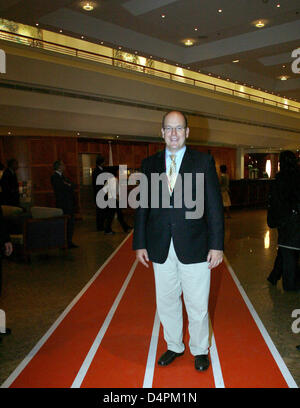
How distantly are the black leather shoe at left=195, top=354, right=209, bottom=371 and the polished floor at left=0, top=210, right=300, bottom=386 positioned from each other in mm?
607

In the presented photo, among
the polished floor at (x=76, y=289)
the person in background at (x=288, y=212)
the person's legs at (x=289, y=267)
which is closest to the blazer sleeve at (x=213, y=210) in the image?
the polished floor at (x=76, y=289)

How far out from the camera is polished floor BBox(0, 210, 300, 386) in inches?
120

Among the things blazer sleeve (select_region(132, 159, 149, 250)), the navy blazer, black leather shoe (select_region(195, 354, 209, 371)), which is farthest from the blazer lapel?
black leather shoe (select_region(195, 354, 209, 371))

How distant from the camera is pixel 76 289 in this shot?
4527mm

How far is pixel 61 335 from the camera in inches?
126

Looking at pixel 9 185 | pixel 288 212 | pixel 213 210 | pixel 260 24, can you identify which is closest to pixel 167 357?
pixel 213 210

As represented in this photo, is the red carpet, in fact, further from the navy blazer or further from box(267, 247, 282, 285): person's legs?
the navy blazer

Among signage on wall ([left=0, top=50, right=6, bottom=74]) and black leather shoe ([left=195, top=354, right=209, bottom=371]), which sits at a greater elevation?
signage on wall ([left=0, top=50, right=6, bottom=74])

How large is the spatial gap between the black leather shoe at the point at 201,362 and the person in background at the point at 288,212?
2066mm

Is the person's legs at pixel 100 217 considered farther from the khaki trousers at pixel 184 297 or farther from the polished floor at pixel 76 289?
the khaki trousers at pixel 184 297

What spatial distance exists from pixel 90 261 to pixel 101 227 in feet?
10.8

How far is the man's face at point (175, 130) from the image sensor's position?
2.43 metres

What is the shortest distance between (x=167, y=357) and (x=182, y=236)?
95cm
